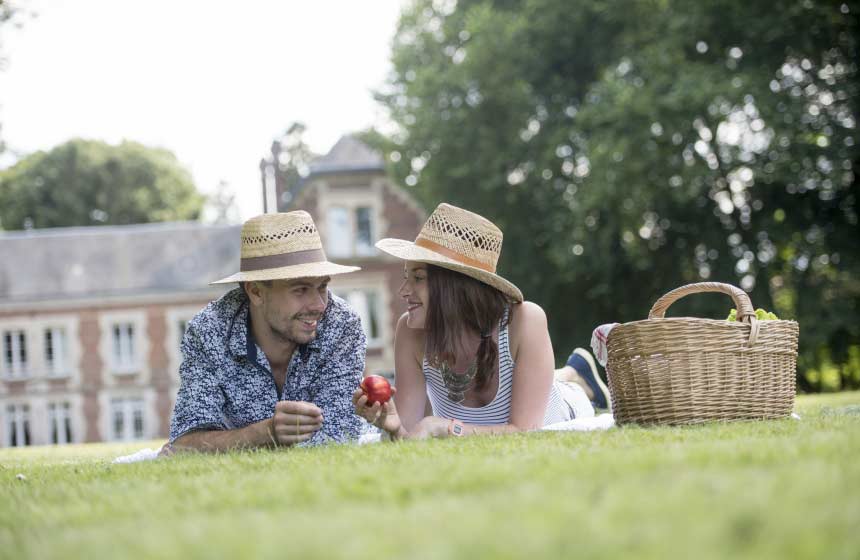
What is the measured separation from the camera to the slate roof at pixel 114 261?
37188 mm

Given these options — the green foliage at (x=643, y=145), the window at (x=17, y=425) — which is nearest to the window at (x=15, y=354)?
the window at (x=17, y=425)

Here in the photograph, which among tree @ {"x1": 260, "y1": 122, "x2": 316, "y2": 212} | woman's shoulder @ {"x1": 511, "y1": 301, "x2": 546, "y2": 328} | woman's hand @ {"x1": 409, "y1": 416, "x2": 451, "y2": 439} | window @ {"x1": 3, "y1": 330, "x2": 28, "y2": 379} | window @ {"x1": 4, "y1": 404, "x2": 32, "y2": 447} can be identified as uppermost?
tree @ {"x1": 260, "y1": 122, "x2": 316, "y2": 212}

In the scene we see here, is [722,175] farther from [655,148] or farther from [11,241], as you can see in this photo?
[11,241]

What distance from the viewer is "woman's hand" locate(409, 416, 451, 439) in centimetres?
550

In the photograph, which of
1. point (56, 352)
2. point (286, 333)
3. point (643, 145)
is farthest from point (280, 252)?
point (56, 352)

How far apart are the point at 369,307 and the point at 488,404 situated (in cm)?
2791

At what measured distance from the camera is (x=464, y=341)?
585 centimetres

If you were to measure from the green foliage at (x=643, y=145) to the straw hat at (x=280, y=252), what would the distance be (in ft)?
40.8

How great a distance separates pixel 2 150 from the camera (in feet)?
42.5

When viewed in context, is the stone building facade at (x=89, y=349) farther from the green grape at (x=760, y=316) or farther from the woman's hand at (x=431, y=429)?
the woman's hand at (x=431, y=429)

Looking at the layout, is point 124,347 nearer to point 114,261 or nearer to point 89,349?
point 89,349

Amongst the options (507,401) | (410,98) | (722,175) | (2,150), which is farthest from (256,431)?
(410,98)

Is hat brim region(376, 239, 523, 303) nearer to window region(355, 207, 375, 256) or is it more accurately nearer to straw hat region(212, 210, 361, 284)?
straw hat region(212, 210, 361, 284)

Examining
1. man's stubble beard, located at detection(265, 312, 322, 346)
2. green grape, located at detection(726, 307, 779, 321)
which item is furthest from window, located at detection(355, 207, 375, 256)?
man's stubble beard, located at detection(265, 312, 322, 346)
